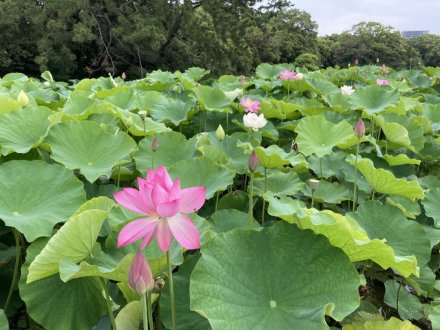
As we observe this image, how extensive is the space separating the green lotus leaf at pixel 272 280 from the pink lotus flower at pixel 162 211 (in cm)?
15

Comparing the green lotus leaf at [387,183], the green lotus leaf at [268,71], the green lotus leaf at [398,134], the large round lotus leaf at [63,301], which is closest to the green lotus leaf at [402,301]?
the green lotus leaf at [387,183]

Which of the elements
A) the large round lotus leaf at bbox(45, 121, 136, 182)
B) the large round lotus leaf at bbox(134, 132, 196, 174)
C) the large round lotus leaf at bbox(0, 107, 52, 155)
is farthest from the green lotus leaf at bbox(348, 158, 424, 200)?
the large round lotus leaf at bbox(0, 107, 52, 155)

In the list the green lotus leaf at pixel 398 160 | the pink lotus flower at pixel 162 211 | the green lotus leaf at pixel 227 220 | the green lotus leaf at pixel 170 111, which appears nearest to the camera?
the pink lotus flower at pixel 162 211

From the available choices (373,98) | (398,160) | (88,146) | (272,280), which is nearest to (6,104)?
(88,146)

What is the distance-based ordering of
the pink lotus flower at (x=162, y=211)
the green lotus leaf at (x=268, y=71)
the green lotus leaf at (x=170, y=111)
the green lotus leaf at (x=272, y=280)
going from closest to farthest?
the pink lotus flower at (x=162, y=211), the green lotus leaf at (x=272, y=280), the green lotus leaf at (x=170, y=111), the green lotus leaf at (x=268, y=71)

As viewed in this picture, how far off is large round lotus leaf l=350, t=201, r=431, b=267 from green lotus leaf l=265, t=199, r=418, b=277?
9.2 inches

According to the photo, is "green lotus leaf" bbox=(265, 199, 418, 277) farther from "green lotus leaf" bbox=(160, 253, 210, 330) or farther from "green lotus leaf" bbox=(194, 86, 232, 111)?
"green lotus leaf" bbox=(194, 86, 232, 111)

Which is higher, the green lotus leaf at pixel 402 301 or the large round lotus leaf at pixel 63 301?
→ the large round lotus leaf at pixel 63 301

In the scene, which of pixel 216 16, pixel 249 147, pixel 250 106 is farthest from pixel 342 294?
pixel 216 16

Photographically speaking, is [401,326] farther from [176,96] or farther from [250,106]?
[176,96]

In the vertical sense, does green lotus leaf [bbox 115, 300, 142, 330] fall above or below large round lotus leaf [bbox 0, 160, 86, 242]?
below

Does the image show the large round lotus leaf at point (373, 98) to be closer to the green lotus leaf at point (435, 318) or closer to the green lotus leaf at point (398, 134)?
the green lotus leaf at point (398, 134)

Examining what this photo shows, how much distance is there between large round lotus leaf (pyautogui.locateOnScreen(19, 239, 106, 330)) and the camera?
0.77 meters

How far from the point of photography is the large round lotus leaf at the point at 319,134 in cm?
138
